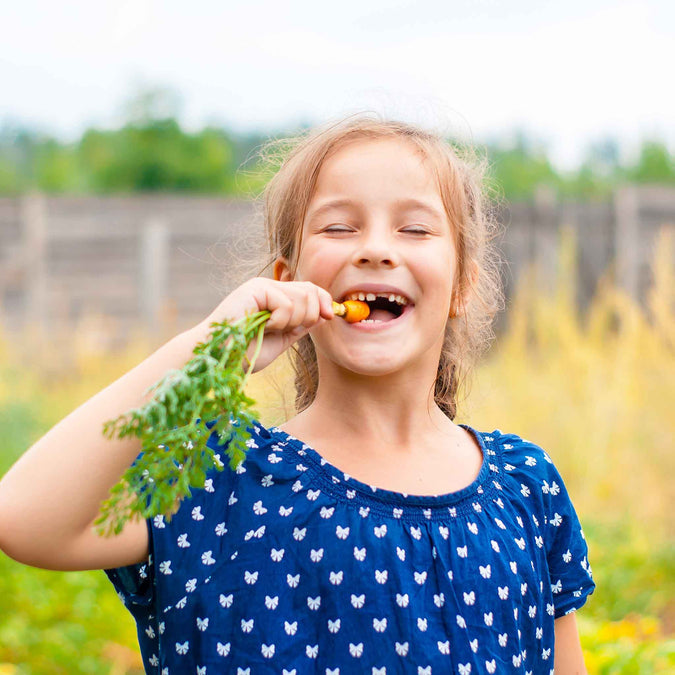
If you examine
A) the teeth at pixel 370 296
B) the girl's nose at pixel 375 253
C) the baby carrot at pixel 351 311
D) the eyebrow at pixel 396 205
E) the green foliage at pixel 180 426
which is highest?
the eyebrow at pixel 396 205

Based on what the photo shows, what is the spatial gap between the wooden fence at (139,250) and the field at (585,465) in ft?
8.09

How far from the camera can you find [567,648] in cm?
171

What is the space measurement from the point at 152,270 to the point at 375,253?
831 cm

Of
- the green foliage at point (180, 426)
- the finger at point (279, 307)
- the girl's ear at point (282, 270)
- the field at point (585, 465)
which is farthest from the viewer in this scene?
the field at point (585, 465)

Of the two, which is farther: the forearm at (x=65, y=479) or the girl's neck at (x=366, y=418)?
the girl's neck at (x=366, y=418)

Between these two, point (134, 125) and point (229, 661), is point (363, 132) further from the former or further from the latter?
point (134, 125)

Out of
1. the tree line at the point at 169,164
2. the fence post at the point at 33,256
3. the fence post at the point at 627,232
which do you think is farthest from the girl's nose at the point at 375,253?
the tree line at the point at 169,164

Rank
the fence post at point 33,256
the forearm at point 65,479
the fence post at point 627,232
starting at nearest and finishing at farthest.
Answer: the forearm at point 65,479 < the fence post at point 627,232 < the fence post at point 33,256

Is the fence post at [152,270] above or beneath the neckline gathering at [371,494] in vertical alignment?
beneath

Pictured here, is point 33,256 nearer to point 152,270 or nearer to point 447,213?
point 152,270

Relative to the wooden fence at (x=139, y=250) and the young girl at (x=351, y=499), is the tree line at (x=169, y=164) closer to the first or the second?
the wooden fence at (x=139, y=250)

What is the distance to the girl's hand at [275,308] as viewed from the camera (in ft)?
4.47

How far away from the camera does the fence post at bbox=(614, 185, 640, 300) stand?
818 cm

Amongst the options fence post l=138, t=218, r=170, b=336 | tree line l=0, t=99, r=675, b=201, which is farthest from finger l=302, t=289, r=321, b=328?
tree line l=0, t=99, r=675, b=201
